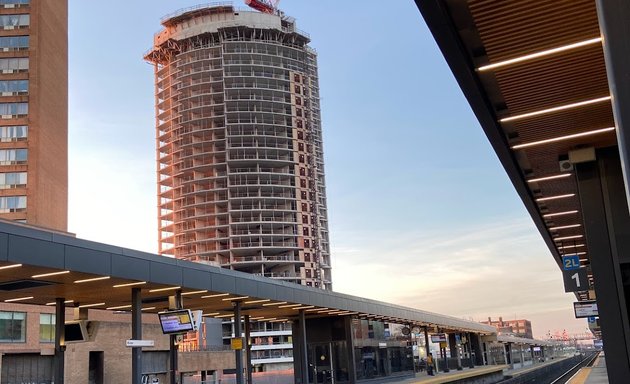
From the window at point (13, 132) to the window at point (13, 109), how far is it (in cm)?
139

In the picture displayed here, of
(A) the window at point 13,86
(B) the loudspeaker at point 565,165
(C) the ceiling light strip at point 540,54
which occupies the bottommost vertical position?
(B) the loudspeaker at point 565,165

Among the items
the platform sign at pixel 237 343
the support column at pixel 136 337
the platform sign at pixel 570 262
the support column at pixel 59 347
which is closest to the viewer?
the platform sign at pixel 570 262

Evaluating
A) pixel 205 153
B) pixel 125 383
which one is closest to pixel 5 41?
pixel 125 383

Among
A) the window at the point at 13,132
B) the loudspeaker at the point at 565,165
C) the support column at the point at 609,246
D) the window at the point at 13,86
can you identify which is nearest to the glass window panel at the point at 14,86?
the window at the point at 13,86

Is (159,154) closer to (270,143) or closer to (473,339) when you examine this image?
(270,143)

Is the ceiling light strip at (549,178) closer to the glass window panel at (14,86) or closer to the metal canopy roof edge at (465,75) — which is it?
the metal canopy roof edge at (465,75)

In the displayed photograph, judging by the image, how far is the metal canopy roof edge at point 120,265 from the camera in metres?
15.8

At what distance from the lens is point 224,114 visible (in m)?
128

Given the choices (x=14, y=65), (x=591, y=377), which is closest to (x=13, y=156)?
(x=14, y=65)

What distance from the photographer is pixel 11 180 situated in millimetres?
64188

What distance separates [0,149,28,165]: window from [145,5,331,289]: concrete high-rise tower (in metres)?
56.3

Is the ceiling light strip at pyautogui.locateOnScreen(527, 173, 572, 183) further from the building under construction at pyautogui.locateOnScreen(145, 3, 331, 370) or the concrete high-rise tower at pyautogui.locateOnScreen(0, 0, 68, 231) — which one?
the building under construction at pyautogui.locateOnScreen(145, 3, 331, 370)

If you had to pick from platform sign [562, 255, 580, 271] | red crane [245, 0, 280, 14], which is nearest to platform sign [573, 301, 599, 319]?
platform sign [562, 255, 580, 271]

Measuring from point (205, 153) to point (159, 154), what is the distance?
44.3 ft
